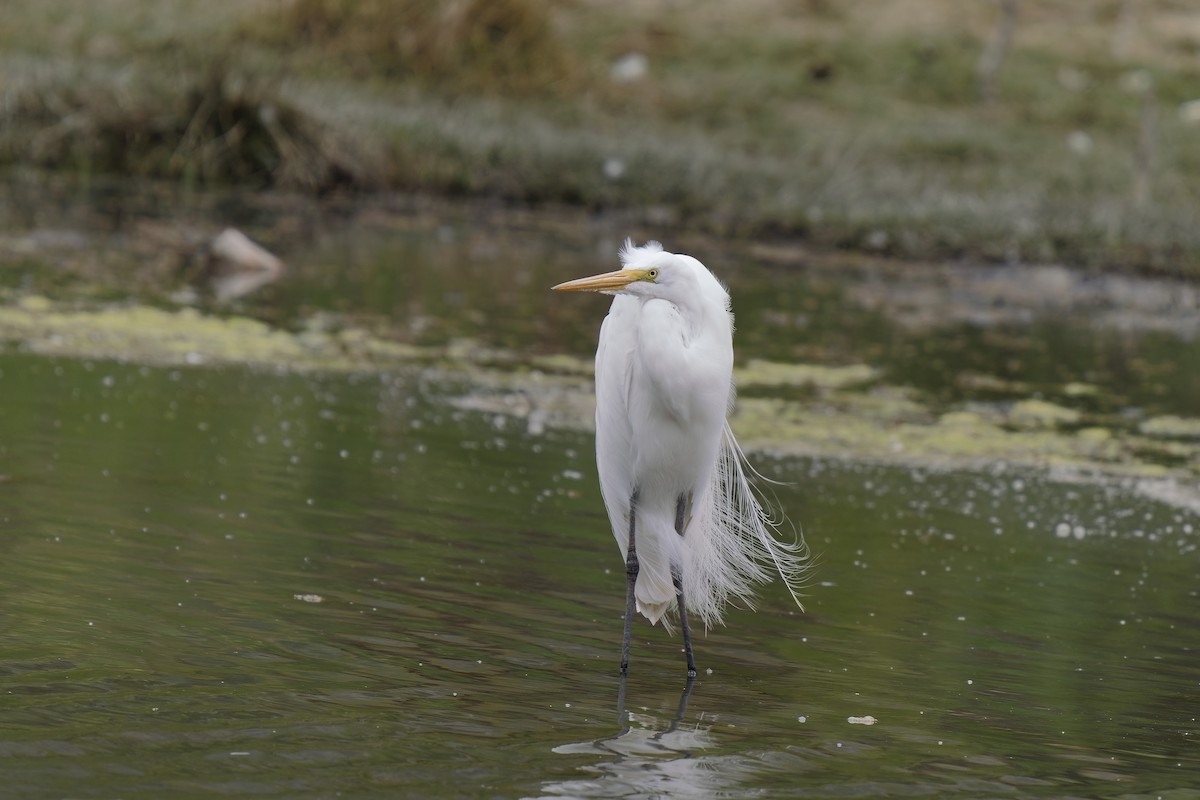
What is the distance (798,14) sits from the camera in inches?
1228

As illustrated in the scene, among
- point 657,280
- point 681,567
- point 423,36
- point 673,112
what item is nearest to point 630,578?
point 681,567

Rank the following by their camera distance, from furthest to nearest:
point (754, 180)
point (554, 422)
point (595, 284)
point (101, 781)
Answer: point (754, 180)
point (554, 422)
point (595, 284)
point (101, 781)

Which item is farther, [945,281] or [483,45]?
[483,45]

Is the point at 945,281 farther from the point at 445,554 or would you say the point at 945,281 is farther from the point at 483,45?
the point at 445,554

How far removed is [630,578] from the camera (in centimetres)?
529

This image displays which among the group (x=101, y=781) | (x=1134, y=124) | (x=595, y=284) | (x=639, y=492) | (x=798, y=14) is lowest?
(x=101, y=781)

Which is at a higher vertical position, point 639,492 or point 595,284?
point 595,284

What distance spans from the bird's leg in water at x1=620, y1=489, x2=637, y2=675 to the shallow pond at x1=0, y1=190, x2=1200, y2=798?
79 mm

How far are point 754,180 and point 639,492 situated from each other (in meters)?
15.2

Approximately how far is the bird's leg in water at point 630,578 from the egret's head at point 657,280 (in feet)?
2.61

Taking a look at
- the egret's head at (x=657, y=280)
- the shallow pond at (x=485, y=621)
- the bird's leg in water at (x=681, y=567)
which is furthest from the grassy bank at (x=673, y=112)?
the egret's head at (x=657, y=280)

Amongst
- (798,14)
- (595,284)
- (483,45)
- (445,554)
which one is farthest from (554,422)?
(798,14)

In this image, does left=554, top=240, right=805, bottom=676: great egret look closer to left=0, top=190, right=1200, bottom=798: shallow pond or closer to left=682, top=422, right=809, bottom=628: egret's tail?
left=682, top=422, right=809, bottom=628: egret's tail

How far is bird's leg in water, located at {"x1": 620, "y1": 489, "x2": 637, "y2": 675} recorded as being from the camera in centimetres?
506
